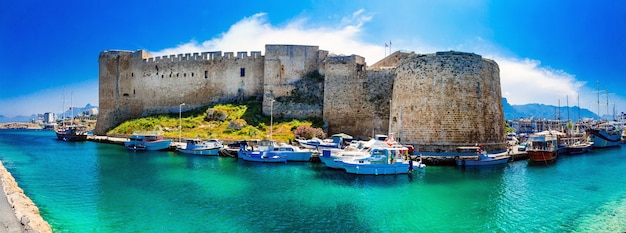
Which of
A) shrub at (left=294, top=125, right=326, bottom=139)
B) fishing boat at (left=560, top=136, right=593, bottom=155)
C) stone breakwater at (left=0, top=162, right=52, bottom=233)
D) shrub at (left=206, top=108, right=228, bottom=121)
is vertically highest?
shrub at (left=206, top=108, right=228, bottom=121)

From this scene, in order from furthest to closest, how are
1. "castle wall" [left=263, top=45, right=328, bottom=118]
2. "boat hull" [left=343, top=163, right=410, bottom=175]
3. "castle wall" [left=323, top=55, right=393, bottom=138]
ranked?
"castle wall" [left=263, top=45, right=328, bottom=118]
"castle wall" [left=323, top=55, right=393, bottom=138]
"boat hull" [left=343, top=163, right=410, bottom=175]

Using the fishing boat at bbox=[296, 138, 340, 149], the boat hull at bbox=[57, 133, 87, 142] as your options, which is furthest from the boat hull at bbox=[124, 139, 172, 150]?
the boat hull at bbox=[57, 133, 87, 142]

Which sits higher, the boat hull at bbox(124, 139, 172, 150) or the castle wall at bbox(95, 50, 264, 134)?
the castle wall at bbox(95, 50, 264, 134)

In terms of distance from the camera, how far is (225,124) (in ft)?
93.2

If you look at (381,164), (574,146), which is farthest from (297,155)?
(574,146)

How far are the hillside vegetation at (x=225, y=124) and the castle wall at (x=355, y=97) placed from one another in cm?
155

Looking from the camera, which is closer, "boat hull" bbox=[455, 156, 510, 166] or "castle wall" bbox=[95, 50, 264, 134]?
"boat hull" bbox=[455, 156, 510, 166]

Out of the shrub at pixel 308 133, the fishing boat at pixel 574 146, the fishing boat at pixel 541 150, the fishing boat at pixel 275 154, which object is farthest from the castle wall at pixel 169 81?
the fishing boat at pixel 574 146

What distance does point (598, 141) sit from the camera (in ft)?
114

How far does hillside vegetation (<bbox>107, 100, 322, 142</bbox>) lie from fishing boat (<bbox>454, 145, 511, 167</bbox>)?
9.98m

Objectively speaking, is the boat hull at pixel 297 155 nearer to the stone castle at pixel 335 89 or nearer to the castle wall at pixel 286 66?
the stone castle at pixel 335 89

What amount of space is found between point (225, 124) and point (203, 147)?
529 cm

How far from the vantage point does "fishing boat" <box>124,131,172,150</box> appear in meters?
25.5

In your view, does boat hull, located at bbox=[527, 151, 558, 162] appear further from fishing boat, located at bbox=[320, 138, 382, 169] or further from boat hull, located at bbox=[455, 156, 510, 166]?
fishing boat, located at bbox=[320, 138, 382, 169]
